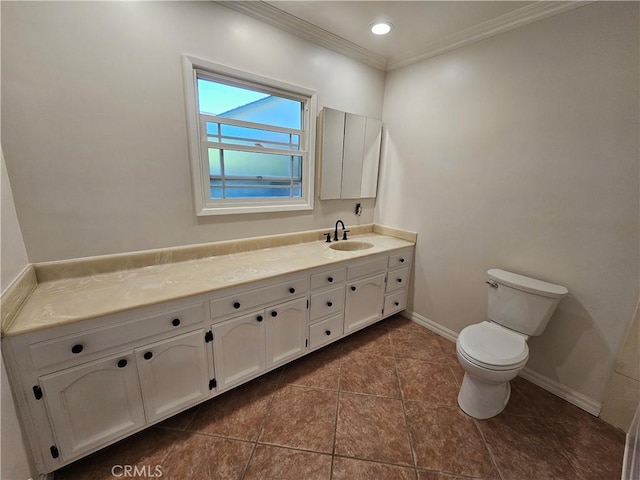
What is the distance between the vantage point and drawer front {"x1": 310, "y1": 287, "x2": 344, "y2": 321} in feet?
6.06

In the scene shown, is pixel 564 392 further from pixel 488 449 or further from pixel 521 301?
pixel 488 449

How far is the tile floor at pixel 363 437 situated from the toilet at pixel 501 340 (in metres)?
0.14

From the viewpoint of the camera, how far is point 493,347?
1.52 meters

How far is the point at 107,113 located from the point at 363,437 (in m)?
2.27

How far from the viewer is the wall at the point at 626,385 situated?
4.69 ft

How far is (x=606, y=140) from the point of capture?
1433 millimetres

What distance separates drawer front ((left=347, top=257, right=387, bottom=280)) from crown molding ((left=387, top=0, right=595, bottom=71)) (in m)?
1.77

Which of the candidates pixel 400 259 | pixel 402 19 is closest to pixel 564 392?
pixel 400 259

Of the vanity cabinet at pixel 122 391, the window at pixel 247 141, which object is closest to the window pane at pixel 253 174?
the window at pixel 247 141

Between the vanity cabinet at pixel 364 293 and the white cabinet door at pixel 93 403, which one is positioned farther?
the vanity cabinet at pixel 364 293

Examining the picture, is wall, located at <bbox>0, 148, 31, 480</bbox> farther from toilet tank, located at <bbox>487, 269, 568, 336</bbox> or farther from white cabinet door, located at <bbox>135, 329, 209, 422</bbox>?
toilet tank, located at <bbox>487, 269, 568, 336</bbox>

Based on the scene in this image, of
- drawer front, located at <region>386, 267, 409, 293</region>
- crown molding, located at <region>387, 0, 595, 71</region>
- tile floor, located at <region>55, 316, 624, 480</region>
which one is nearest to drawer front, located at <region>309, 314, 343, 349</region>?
tile floor, located at <region>55, 316, 624, 480</region>

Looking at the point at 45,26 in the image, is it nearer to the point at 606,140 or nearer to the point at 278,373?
the point at 278,373

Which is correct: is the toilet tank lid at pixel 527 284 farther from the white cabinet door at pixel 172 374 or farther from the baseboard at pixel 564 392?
the white cabinet door at pixel 172 374
